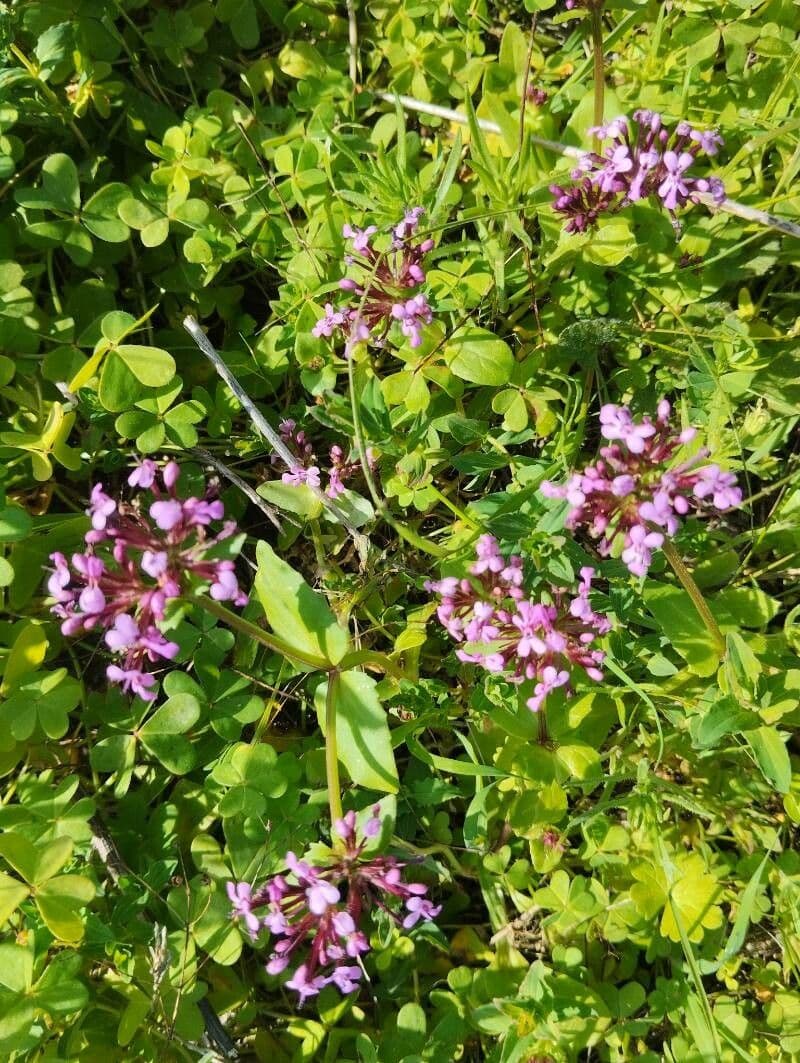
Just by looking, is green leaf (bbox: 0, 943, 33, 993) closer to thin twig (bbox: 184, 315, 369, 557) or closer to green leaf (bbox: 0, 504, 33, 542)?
green leaf (bbox: 0, 504, 33, 542)

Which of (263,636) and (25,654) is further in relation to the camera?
(25,654)

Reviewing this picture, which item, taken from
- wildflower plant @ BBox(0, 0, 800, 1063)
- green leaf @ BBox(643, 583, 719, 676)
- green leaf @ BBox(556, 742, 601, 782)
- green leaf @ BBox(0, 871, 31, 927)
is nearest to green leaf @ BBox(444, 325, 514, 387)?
wildflower plant @ BBox(0, 0, 800, 1063)

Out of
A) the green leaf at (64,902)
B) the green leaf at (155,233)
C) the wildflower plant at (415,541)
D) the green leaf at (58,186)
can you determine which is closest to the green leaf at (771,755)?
the wildflower plant at (415,541)

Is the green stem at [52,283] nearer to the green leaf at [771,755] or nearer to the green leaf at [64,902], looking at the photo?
the green leaf at [64,902]

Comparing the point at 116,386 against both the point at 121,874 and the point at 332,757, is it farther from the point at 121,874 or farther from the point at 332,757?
the point at 121,874

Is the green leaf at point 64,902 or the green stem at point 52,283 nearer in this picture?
the green leaf at point 64,902

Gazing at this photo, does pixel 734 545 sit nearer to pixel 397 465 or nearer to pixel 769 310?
pixel 769 310

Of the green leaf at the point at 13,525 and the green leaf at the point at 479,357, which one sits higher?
the green leaf at the point at 479,357

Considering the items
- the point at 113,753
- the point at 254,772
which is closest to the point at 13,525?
the point at 113,753
